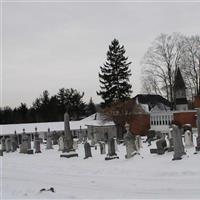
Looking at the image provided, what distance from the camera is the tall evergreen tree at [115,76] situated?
64125 millimetres

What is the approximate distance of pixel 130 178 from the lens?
16.7 m

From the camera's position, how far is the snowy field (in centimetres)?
1329

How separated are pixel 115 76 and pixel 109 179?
48.6m

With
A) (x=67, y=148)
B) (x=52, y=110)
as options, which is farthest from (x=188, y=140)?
(x=52, y=110)

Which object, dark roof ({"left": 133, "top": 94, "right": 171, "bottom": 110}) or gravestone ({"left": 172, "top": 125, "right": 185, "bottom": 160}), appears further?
dark roof ({"left": 133, "top": 94, "right": 171, "bottom": 110})

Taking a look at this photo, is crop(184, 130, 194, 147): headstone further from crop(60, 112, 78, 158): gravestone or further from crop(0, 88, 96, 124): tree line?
crop(0, 88, 96, 124): tree line

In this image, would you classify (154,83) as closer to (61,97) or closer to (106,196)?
(61,97)

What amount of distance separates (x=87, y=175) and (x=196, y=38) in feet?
146

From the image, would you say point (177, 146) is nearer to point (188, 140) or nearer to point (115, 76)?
point (188, 140)

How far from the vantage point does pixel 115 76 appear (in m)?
64.9

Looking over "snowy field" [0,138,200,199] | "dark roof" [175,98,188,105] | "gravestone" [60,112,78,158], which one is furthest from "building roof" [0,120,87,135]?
"snowy field" [0,138,200,199]

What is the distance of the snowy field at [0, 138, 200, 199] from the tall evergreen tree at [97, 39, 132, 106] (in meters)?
39.4

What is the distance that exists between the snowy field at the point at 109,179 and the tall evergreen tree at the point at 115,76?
129ft

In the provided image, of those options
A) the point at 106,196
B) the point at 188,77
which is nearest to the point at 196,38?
the point at 188,77
